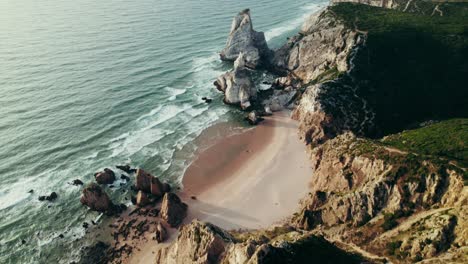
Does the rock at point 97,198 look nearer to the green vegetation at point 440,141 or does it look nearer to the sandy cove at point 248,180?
the sandy cove at point 248,180

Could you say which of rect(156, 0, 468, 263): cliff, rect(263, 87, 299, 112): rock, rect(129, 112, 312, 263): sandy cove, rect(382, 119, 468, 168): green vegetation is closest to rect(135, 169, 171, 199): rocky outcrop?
rect(129, 112, 312, 263): sandy cove

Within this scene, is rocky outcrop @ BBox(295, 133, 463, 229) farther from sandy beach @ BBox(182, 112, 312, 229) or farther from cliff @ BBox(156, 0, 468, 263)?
sandy beach @ BBox(182, 112, 312, 229)

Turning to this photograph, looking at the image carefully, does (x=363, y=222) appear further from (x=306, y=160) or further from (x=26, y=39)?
(x=26, y=39)

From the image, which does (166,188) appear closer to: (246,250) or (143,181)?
(143,181)

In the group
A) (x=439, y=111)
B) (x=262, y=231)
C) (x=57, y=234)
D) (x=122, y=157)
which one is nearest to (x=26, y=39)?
(x=122, y=157)

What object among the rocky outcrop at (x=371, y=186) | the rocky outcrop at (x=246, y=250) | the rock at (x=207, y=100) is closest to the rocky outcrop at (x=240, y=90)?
the rock at (x=207, y=100)
